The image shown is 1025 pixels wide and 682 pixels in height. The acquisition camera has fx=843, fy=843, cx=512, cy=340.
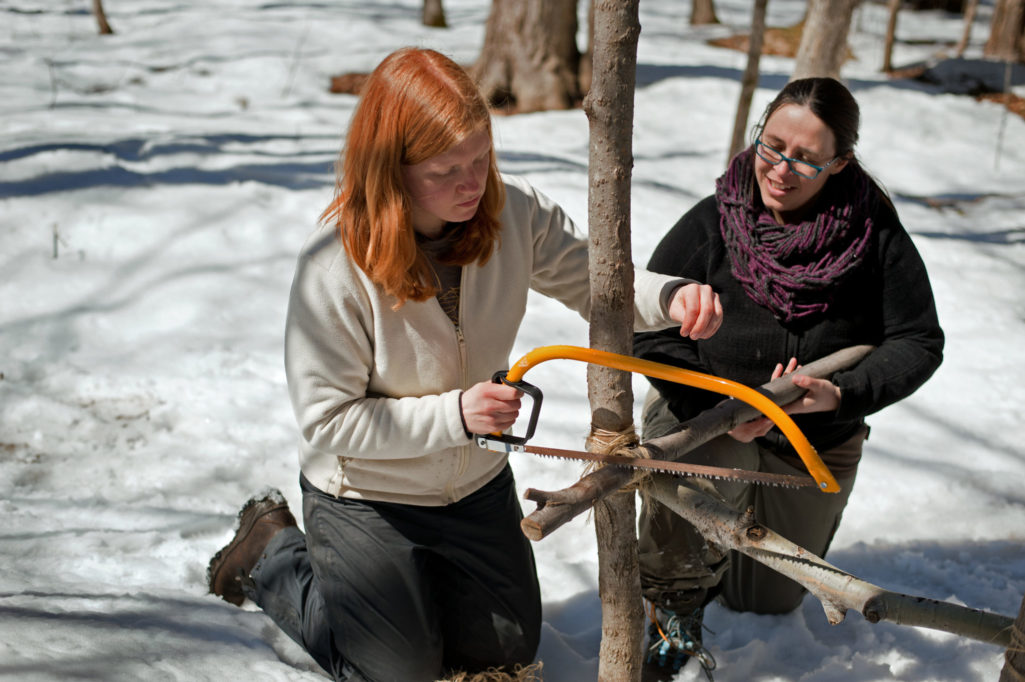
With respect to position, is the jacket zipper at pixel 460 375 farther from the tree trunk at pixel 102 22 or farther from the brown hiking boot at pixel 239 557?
the tree trunk at pixel 102 22

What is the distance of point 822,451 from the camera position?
232 cm

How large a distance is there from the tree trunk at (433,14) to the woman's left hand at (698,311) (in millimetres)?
9939

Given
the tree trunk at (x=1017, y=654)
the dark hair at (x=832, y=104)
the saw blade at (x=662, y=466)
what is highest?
the dark hair at (x=832, y=104)

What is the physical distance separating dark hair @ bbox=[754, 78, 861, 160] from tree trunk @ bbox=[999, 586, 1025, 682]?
1.16m

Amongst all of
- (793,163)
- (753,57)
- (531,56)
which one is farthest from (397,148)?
(531,56)

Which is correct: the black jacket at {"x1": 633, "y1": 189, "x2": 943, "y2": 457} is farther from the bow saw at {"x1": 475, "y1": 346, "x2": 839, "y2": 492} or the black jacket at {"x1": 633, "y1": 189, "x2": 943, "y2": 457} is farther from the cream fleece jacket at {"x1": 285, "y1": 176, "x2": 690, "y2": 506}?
the bow saw at {"x1": 475, "y1": 346, "x2": 839, "y2": 492}

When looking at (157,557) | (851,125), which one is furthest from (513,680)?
(851,125)

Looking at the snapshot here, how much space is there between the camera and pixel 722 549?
216cm

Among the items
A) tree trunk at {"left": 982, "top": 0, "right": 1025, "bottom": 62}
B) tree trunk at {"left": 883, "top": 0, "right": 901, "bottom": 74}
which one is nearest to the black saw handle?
tree trunk at {"left": 883, "top": 0, "right": 901, "bottom": 74}

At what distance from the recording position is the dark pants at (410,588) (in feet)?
6.85

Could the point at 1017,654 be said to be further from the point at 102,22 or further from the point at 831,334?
the point at 102,22

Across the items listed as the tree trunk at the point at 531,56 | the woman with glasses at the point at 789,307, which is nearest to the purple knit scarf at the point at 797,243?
the woman with glasses at the point at 789,307

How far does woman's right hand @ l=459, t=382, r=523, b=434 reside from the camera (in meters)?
1.67

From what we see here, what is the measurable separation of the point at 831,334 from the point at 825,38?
10.7 feet
